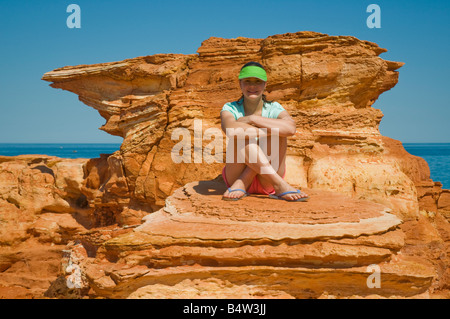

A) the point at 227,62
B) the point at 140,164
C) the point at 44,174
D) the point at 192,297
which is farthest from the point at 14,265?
the point at 192,297

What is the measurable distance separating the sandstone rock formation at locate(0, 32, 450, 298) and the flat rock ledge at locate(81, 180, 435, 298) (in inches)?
0.5

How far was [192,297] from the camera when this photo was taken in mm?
3502

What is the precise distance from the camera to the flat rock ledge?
355 cm

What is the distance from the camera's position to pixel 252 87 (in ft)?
15.5

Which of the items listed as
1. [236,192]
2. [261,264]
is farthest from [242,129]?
[261,264]

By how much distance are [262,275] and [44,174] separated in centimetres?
768

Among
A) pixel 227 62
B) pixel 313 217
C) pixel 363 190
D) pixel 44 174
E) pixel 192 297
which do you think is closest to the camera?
pixel 192 297

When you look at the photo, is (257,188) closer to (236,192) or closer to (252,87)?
(236,192)

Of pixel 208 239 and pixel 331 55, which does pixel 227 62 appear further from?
pixel 208 239

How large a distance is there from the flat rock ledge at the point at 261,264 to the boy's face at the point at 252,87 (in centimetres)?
160

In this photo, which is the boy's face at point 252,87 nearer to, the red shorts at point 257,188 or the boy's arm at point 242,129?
the boy's arm at point 242,129

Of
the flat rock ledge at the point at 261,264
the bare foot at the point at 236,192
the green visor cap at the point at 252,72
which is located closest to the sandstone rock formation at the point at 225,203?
the flat rock ledge at the point at 261,264

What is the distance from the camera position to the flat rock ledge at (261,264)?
3.55 m

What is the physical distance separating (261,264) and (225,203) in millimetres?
1003
